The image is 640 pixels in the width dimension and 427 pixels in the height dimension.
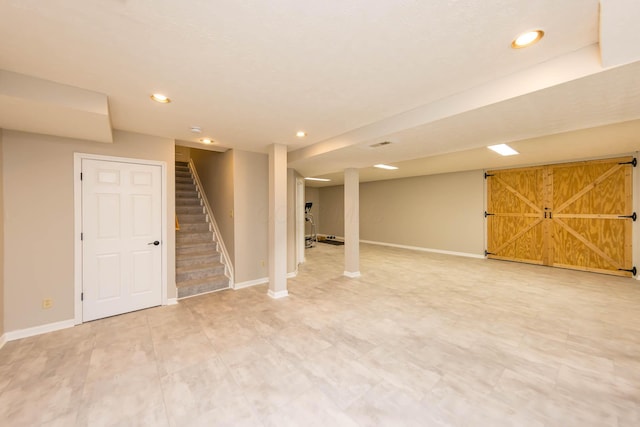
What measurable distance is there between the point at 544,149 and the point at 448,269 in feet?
9.69

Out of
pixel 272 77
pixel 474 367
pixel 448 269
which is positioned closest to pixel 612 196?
pixel 448 269

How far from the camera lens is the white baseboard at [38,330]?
2.79 m

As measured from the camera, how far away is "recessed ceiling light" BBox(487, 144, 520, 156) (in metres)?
4.24

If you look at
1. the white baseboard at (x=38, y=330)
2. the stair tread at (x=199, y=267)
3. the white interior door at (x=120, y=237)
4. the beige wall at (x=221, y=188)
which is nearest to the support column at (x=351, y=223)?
the beige wall at (x=221, y=188)

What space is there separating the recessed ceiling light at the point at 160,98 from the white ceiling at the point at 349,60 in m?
0.07

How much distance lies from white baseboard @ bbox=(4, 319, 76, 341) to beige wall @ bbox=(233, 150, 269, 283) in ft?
7.10

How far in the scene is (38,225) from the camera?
2953mm

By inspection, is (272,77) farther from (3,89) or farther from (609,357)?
(609,357)

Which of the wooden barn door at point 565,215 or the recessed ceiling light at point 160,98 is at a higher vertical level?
the recessed ceiling light at point 160,98

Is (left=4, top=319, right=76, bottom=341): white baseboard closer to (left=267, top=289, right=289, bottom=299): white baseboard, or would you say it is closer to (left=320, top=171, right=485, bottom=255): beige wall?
(left=267, top=289, right=289, bottom=299): white baseboard

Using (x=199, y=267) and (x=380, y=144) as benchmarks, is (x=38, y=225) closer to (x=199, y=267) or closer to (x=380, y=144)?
(x=199, y=267)

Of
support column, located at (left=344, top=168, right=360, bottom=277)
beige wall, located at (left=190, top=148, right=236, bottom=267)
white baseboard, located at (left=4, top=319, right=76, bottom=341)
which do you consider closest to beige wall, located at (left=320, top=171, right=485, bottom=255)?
support column, located at (left=344, top=168, right=360, bottom=277)

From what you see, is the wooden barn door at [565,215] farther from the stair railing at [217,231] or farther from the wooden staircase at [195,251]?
the wooden staircase at [195,251]

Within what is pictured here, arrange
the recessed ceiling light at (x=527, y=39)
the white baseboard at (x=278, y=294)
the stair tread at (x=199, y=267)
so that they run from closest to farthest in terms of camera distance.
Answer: the recessed ceiling light at (x=527, y=39), the white baseboard at (x=278, y=294), the stair tread at (x=199, y=267)
